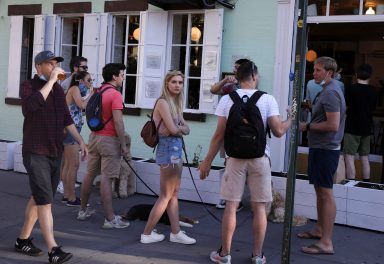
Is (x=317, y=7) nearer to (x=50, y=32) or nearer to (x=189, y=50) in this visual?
(x=189, y=50)

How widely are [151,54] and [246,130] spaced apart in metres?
4.89

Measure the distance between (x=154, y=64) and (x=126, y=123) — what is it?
47.4 inches

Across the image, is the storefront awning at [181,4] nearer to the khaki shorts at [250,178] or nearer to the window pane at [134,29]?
the window pane at [134,29]

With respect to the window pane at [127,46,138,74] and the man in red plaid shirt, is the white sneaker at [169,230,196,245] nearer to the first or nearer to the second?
the man in red plaid shirt

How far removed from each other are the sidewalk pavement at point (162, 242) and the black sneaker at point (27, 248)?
0.16 ft

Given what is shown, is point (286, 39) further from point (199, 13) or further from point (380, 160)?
point (380, 160)

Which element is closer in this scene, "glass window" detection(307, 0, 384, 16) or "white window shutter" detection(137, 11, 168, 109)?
"glass window" detection(307, 0, 384, 16)

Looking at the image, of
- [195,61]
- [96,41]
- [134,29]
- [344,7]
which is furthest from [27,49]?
[344,7]

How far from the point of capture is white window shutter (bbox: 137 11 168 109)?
920 cm

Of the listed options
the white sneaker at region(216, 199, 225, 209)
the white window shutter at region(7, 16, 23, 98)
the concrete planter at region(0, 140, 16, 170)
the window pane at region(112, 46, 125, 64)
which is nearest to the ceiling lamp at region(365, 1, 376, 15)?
the white sneaker at region(216, 199, 225, 209)

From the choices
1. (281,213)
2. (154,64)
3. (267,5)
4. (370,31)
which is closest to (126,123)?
(154,64)

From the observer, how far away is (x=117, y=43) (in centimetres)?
993

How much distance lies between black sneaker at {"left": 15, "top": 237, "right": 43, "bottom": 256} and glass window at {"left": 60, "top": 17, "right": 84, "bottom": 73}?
233 inches

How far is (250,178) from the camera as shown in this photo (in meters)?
4.84
